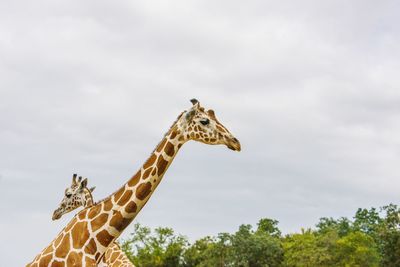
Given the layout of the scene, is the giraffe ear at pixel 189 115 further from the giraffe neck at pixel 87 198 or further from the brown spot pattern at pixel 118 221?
the giraffe neck at pixel 87 198

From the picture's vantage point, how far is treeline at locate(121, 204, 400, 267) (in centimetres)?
4453

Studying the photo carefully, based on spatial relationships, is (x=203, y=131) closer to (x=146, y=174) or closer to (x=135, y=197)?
(x=146, y=174)

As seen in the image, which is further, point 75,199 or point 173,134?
point 75,199

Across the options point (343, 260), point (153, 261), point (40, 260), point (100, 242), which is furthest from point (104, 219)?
point (153, 261)

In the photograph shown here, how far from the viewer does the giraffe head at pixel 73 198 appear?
1639cm

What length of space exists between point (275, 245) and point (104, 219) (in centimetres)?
4113

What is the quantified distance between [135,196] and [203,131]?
1616 mm

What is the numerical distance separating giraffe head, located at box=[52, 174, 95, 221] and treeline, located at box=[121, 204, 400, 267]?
100 feet

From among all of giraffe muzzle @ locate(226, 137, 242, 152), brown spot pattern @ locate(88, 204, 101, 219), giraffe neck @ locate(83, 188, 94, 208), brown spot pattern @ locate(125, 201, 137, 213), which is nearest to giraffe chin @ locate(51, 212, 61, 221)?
giraffe neck @ locate(83, 188, 94, 208)

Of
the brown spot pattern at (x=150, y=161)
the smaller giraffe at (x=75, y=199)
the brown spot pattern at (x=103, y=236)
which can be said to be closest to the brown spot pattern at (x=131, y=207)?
the brown spot pattern at (x=103, y=236)

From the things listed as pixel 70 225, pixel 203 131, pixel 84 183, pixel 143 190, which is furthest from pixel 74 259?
pixel 84 183

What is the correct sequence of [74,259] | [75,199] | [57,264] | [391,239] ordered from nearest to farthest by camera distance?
[74,259]
[57,264]
[75,199]
[391,239]

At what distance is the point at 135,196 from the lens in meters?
11.8

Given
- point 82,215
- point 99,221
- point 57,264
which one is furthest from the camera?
point 82,215
